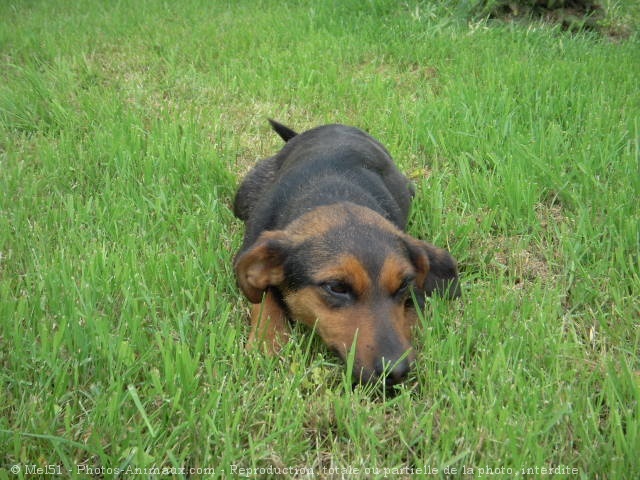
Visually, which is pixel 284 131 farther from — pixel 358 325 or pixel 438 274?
pixel 358 325

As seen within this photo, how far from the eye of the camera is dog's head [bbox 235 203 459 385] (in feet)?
8.35

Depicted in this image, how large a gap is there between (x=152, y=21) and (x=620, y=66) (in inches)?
227

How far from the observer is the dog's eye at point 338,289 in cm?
274

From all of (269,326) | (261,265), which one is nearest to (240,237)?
(261,265)

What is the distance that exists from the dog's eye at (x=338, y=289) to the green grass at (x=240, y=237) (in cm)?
26

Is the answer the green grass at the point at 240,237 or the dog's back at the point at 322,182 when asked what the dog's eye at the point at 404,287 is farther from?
the dog's back at the point at 322,182

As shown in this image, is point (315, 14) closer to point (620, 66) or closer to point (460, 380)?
point (620, 66)

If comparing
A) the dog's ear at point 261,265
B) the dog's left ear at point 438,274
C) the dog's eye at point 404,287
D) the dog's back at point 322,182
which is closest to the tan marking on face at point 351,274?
the dog's eye at point 404,287

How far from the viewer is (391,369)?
240 centimetres

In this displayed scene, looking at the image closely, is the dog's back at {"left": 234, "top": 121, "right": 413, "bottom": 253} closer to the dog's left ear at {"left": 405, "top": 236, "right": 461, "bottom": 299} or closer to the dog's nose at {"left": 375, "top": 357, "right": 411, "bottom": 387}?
the dog's left ear at {"left": 405, "top": 236, "right": 461, "bottom": 299}

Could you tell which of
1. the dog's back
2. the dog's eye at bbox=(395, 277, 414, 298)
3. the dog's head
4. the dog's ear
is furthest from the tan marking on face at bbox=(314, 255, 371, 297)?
the dog's back

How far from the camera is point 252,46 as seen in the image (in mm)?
7344

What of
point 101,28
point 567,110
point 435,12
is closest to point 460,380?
point 567,110

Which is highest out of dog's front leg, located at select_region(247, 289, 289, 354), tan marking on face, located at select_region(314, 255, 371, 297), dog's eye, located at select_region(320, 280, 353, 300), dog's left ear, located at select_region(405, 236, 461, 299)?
tan marking on face, located at select_region(314, 255, 371, 297)
